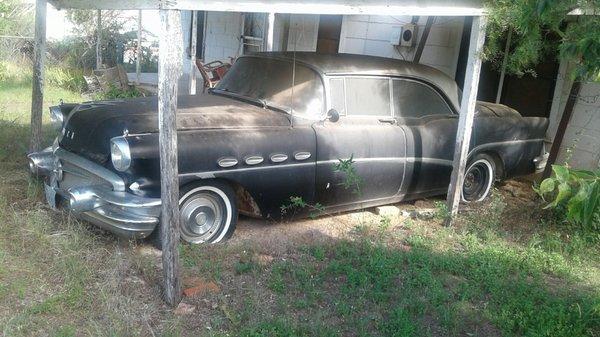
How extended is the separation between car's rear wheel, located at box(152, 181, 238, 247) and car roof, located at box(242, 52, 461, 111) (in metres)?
1.58

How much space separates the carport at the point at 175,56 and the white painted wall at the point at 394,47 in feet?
11.7

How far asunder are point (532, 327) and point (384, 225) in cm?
195

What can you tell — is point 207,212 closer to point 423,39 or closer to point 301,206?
point 301,206

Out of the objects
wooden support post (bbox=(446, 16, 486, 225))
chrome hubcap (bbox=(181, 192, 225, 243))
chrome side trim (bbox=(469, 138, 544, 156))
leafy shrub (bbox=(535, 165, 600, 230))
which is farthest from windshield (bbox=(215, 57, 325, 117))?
leafy shrub (bbox=(535, 165, 600, 230))

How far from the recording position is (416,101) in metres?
6.19

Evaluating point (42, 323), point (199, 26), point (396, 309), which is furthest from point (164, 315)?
point (199, 26)

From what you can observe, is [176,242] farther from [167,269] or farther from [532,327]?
[532,327]

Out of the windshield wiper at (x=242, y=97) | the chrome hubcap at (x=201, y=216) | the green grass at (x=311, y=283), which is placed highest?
the windshield wiper at (x=242, y=97)

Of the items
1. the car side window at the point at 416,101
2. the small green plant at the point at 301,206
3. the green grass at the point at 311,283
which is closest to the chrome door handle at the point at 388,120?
the car side window at the point at 416,101

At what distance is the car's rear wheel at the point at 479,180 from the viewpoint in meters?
6.82

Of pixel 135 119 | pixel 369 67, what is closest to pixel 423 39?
pixel 369 67

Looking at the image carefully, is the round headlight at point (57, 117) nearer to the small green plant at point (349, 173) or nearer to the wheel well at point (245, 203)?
the wheel well at point (245, 203)

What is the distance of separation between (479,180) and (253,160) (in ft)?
10.8

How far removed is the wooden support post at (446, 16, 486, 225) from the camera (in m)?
5.52
